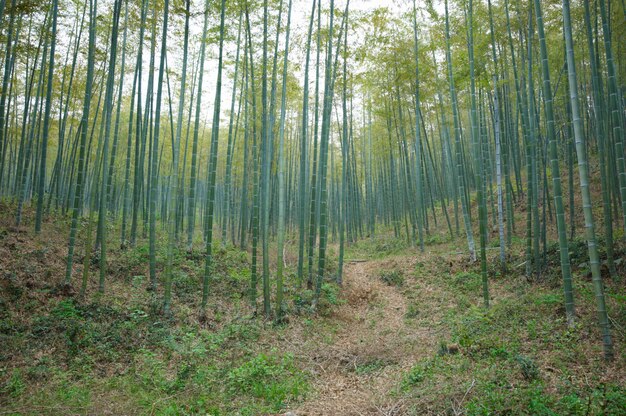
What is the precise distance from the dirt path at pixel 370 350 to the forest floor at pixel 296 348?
2cm

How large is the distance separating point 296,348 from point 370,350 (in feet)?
3.51

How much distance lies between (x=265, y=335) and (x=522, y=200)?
10.2m

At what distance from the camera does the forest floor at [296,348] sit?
3346 millimetres

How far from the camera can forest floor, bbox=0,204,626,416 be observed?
3.35m

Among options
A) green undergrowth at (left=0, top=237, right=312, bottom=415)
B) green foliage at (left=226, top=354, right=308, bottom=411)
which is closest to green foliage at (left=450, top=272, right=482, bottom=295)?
green undergrowth at (left=0, top=237, right=312, bottom=415)

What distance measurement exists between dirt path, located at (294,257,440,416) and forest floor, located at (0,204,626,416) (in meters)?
0.02

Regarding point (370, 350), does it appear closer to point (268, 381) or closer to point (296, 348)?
point (296, 348)

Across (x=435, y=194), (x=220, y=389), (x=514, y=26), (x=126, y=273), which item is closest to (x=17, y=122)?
(x=126, y=273)

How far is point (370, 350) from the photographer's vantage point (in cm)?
500

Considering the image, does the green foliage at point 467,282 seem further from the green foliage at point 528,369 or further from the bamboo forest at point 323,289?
the green foliage at point 528,369

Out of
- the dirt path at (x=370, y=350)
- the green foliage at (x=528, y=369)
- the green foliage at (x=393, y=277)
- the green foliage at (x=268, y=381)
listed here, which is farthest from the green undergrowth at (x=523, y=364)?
the green foliage at (x=393, y=277)

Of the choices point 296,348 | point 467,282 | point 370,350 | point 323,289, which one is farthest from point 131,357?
point 467,282

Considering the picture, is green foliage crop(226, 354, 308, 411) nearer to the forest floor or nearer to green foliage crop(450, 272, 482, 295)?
the forest floor

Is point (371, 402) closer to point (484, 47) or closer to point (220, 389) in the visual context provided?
point (220, 389)
